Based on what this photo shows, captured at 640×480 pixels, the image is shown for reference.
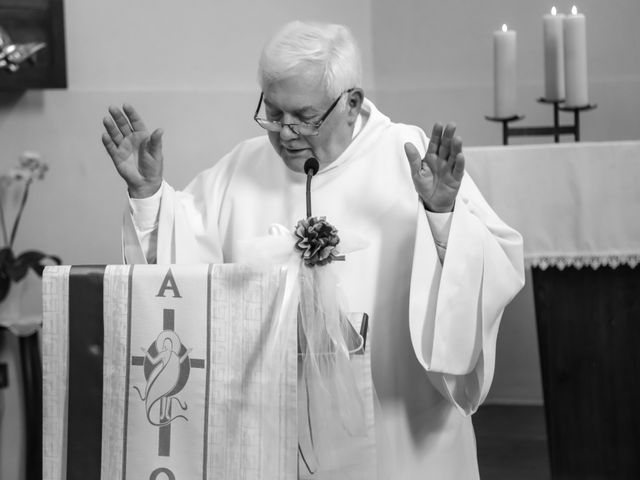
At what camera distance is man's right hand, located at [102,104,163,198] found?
226cm

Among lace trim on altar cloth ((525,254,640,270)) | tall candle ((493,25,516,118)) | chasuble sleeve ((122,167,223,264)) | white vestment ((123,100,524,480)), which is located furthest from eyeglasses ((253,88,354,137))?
tall candle ((493,25,516,118))

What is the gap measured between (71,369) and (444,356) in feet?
2.58

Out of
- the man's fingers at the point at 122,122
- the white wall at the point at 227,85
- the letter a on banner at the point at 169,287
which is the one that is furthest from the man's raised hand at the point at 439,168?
the white wall at the point at 227,85

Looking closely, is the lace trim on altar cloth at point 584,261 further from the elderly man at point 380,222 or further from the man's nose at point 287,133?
the man's nose at point 287,133

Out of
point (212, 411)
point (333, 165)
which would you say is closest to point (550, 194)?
point (333, 165)

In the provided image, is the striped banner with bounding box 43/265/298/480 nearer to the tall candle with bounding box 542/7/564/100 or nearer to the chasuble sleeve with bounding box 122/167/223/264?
the chasuble sleeve with bounding box 122/167/223/264

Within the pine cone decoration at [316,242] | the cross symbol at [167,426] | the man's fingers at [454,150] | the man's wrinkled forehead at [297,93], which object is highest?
the man's wrinkled forehead at [297,93]

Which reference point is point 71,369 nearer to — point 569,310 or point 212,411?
point 212,411

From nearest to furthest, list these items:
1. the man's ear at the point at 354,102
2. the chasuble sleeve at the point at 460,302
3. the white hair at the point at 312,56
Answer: the chasuble sleeve at the point at 460,302
the white hair at the point at 312,56
the man's ear at the point at 354,102

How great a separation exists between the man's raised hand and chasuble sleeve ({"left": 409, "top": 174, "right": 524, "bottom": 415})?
50 millimetres

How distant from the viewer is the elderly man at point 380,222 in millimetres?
2178

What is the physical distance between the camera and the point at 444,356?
2156 mm

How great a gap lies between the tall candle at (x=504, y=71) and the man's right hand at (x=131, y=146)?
148 cm

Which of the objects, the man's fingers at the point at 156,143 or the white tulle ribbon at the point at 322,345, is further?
the man's fingers at the point at 156,143
